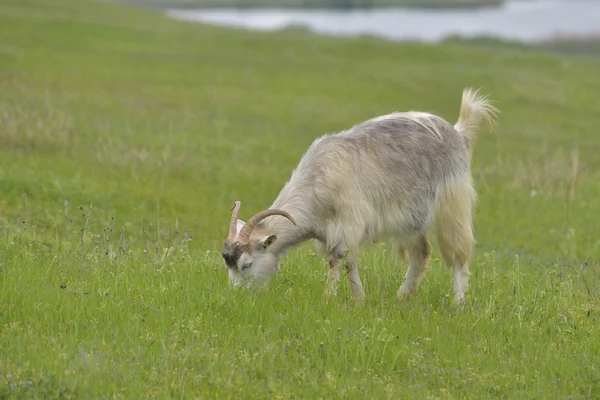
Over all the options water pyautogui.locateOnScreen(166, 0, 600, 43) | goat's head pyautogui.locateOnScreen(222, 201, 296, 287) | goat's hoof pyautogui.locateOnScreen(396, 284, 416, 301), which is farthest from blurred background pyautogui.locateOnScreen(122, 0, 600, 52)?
goat's head pyautogui.locateOnScreen(222, 201, 296, 287)

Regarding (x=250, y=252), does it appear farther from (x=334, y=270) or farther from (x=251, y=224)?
(x=334, y=270)

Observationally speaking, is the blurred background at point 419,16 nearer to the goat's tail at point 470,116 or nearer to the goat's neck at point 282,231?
the goat's tail at point 470,116

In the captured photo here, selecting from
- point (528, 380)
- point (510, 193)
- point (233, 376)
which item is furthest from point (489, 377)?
point (510, 193)

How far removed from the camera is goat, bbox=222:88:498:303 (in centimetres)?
816

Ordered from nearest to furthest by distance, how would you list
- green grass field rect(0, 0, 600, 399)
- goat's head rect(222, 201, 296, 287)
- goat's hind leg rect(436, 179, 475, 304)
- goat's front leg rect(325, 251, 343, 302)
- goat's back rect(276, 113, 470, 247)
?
green grass field rect(0, 0, 600, 399) < goat's head rect(222, 201, 296, 287) < goat's front leg rect(325, 251, 343, 302) < goat's back rect(276, 113, 470, 247) < goat's hind leg rect(436, 179, 475, 304)

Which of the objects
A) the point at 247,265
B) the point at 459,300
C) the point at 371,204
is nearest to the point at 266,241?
the point at 247,265

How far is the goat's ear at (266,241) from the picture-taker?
26.2 ft

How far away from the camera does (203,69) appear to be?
30375mm

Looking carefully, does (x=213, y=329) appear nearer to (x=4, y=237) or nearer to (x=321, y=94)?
(x=4, y=237)

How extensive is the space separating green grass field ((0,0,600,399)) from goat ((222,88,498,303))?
282 mm

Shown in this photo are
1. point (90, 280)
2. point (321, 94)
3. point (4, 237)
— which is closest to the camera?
point (90, 280)

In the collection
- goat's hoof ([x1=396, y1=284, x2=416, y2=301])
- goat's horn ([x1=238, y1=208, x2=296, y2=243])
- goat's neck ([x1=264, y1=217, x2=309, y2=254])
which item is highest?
goat's horn ([x1=238, y1=208, x2=296, y2=243])

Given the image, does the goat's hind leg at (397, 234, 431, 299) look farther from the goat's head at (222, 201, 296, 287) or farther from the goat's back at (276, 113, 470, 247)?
the goat's head at (222, 201, 296, 287)

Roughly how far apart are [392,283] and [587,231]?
231 inches
